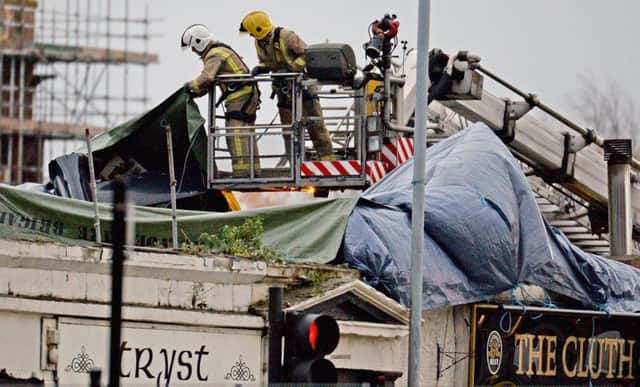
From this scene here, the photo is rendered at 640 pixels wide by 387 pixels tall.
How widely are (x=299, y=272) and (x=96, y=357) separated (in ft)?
9.27

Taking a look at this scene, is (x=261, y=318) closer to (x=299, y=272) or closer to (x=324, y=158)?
(x=299, y=272)

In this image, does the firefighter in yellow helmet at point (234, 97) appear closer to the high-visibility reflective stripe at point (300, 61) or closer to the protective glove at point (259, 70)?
the protective glove at point (259, 70)

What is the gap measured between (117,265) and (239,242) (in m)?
9.68

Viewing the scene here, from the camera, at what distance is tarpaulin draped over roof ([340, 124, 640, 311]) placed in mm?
20359

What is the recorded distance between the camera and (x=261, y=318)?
18.5 meters

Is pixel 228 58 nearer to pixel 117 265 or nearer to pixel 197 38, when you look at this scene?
pixel 197 38

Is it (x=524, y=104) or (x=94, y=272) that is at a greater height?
(x=524, y=104)

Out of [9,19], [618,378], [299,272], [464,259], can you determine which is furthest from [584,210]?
[9,19]

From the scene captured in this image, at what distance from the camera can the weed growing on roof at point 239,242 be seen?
19047 mm

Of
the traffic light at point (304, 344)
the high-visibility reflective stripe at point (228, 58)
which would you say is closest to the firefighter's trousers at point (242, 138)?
the high-visibility reflective stripe at point (228, 58)

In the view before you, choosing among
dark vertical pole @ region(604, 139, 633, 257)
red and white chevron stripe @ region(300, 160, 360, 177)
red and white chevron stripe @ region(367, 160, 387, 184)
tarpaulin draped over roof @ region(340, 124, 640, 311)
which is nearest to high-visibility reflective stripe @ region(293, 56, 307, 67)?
red and white chevron stripe @ region(300, 160, 360, 177)

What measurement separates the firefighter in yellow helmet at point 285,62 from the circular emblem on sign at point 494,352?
10.9 feet

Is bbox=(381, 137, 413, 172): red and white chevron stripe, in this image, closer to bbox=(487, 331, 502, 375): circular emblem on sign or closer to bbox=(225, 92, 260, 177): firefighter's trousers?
bbox=(225, 92, 260, 177): firefighter's trousers

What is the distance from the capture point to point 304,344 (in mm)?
12875
